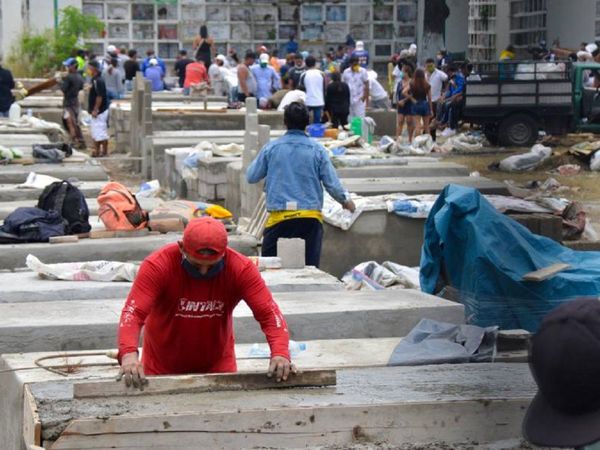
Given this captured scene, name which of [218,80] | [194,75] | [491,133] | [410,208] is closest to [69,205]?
[410,208]

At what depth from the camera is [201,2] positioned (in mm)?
38219

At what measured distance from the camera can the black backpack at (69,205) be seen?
38.0ft

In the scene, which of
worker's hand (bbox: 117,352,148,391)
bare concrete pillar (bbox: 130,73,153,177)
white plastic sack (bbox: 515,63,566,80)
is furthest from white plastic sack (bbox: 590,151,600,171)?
worker's hand (bbox: 117,352,148,391)

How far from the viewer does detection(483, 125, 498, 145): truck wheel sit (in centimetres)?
2423

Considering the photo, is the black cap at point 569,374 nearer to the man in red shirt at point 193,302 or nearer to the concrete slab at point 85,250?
the man in red shirt at point 193,302

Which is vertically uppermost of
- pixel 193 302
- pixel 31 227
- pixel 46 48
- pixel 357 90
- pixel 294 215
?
pixel 46 48

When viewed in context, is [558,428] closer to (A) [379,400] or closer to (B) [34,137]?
(A) [379,400]

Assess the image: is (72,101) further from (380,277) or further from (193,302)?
(193,302)

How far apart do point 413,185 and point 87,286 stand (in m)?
6.15

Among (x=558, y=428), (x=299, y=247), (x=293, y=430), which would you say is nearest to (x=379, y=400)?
(x=293, y=430)

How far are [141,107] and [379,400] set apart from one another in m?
16.9

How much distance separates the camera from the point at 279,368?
5973mm

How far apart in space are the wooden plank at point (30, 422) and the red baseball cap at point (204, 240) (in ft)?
3.35

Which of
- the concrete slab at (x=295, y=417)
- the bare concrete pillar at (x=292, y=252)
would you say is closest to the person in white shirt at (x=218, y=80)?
the bare concrete pillar at (x=292, y=252)
